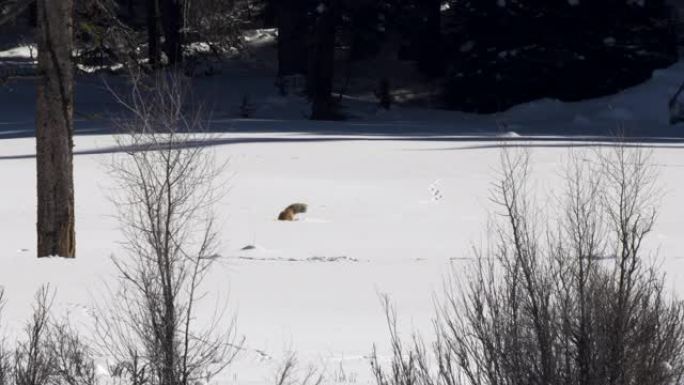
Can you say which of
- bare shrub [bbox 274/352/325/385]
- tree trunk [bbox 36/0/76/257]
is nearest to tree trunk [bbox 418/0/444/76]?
tree trunk [bbox 36/0/76/257]

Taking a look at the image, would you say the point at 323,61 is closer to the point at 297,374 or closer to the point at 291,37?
the point at 291,37

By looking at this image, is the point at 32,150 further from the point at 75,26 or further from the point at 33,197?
the point at 75,26

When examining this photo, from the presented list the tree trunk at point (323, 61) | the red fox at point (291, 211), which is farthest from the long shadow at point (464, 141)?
the tree trunk at point (323, 61)

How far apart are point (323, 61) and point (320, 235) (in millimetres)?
19719

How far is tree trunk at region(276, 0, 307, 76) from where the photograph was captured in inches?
1490

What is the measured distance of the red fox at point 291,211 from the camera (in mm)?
17984

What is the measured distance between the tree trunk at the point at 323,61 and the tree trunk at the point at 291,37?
1.51m

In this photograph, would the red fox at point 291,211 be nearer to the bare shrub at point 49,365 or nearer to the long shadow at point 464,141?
the long shadow at point 464,141

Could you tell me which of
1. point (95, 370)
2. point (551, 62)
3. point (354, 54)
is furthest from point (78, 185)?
point (354, 54)

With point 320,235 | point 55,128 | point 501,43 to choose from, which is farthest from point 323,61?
point 55,128

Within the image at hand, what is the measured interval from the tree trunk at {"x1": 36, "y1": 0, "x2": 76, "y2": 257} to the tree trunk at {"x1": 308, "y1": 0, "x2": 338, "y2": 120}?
71.6ft

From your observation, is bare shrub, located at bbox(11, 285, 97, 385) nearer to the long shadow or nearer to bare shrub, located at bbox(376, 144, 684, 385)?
bare shrub, located at bbox(376, 144, 684, 385)

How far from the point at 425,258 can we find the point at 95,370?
813cm

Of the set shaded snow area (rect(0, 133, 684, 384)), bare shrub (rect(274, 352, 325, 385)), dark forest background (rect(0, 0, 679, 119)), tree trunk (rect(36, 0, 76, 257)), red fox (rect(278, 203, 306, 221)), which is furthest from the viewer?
dark forest background (rect(0, 0, 679, 119))
